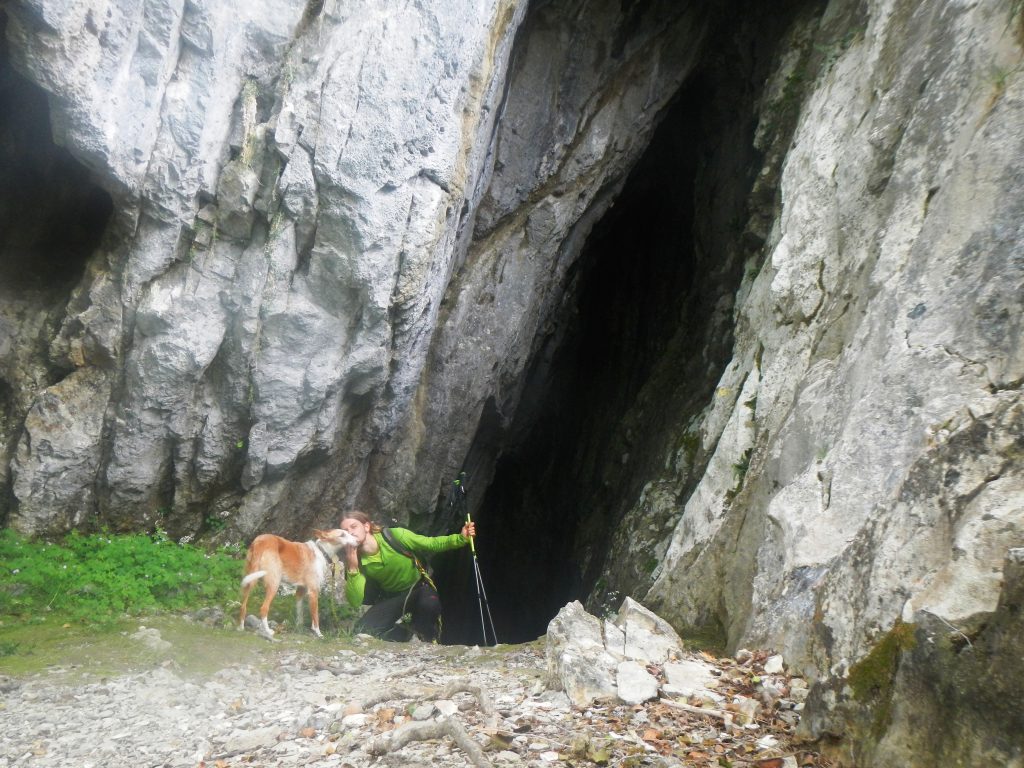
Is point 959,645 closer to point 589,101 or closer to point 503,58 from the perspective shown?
point 503,58

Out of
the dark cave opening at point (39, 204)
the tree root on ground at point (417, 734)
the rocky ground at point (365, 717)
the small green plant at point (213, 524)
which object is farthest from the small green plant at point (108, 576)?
the tree root on ground at point (417, 734)

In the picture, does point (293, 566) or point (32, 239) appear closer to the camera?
point (293, 566)

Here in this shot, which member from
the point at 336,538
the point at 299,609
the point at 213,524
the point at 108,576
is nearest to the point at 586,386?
the point at 213,524

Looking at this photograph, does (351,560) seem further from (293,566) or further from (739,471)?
(739,471)

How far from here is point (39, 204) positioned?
7922 millimetres

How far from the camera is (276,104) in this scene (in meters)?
8.01

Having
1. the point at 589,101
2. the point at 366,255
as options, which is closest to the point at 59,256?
the point at 366,255

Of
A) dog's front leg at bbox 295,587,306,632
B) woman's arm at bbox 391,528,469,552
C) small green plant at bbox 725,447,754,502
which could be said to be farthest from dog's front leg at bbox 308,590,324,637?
small green plant at bbox 725,447,754,502

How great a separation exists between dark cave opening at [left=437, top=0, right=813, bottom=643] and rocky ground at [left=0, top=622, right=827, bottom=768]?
424 centimetres

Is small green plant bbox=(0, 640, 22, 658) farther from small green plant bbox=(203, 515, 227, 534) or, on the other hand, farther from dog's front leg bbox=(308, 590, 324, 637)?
small green plant bbox=(203, 515, 227, 534)

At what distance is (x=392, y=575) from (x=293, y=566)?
132cm

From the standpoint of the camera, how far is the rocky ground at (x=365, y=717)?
3521mm

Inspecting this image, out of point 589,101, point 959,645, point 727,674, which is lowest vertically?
point 727,674

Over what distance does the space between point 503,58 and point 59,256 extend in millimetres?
6256
